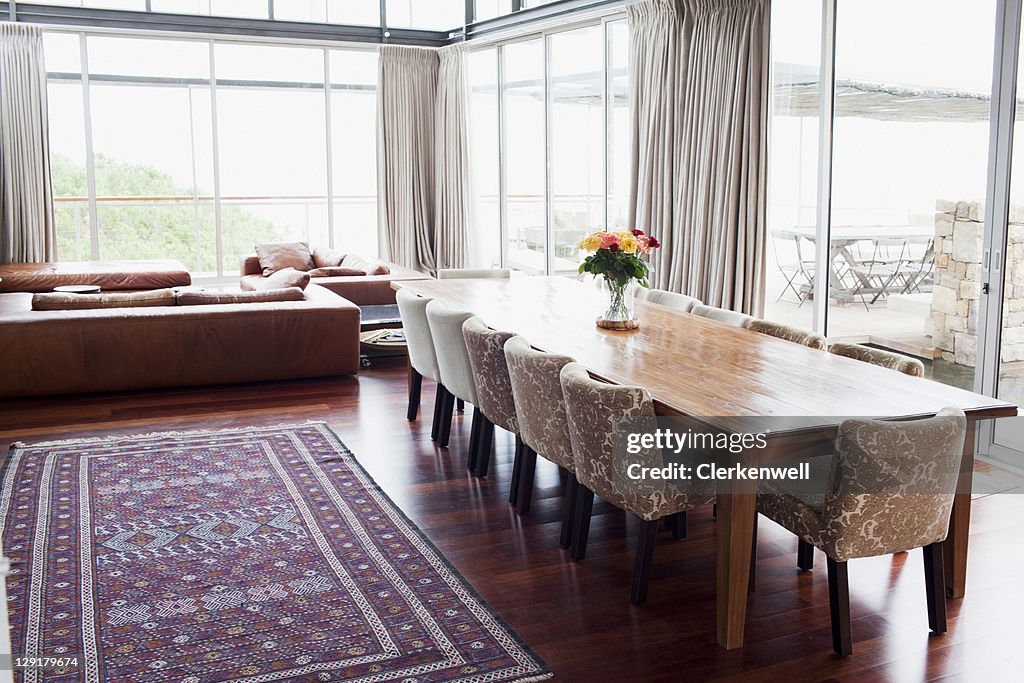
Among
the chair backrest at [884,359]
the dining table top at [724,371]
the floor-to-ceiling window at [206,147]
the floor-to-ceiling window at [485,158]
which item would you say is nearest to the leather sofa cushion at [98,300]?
the dining table top at [724,371]

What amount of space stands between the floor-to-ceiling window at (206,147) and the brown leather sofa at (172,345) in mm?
3748

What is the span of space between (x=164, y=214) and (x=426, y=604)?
8263 millimetres

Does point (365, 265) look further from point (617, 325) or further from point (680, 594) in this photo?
point (680, 594)

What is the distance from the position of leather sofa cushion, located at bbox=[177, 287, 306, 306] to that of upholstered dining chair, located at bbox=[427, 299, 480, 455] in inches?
82.6

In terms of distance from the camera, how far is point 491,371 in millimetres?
3951

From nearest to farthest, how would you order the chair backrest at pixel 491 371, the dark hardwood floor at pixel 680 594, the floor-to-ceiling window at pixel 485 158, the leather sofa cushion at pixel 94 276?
1. the dark hardwood floor at pixel 680 594
2. the chair backrest at pixel 491 371
3. the leather sofa cushion at pixel 94 276
4. the floor-to-ceiling window at pixel 485 158

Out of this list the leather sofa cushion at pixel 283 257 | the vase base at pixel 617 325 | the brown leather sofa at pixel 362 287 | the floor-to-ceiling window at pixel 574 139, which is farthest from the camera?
the leather sofa cushion at pixel 283 257

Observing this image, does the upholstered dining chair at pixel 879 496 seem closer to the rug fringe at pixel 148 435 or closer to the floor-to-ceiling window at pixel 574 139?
the rug fringe at pixel 148 435

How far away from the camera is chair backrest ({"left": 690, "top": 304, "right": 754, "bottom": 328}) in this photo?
4422 millimetres

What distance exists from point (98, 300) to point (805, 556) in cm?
461

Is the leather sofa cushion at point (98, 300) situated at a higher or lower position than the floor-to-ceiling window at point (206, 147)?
lower

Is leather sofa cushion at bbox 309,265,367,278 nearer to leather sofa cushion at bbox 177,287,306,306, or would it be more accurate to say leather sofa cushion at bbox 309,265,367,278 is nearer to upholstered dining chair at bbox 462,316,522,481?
leather sofa cushion at bbox 177,287,306,306

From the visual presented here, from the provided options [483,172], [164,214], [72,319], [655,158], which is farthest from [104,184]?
[655,158]

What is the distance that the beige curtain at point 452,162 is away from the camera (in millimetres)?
10398
